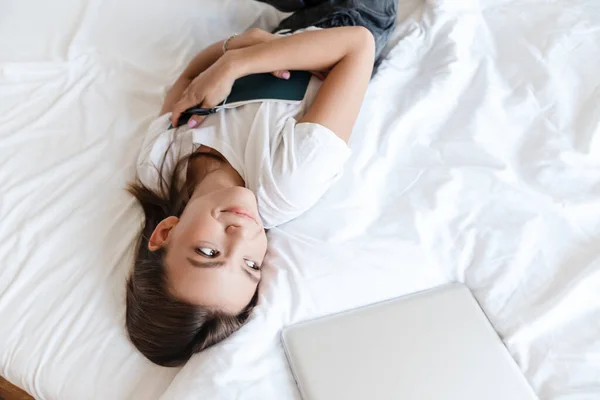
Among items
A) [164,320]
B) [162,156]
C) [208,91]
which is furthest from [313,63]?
[164,320]

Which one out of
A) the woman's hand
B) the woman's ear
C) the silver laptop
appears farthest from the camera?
the woman's hand

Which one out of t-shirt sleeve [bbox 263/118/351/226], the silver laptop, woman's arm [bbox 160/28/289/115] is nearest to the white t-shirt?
t-shirt sleeve [bbox 263/118/351/226]

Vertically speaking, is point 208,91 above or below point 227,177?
above

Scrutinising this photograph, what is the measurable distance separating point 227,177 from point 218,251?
185 mm

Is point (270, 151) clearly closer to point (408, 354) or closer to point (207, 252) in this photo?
point (207, 252)

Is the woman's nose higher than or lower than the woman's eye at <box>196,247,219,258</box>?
higher

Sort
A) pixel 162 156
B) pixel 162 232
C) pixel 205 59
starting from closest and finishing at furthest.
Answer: pixel 162 232 → pixel 162 156 → pixel 205 59

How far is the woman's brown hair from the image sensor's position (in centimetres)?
79

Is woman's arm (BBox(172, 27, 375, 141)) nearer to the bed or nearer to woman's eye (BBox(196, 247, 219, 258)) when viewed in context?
the bed

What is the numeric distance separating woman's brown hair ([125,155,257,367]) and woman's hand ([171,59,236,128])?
0.30 meters

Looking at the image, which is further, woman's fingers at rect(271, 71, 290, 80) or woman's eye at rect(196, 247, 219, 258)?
woman's fingers at rect(271, 71, 290, 80)

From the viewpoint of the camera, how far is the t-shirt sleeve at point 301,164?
86cm

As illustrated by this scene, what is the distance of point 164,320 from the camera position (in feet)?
2.62

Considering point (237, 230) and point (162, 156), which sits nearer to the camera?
point (237, 230)
